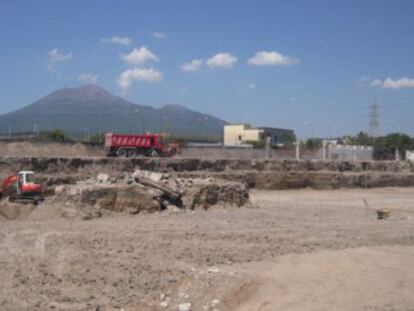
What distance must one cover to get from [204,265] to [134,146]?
29127mm

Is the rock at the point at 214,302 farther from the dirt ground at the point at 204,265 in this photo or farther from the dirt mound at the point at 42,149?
the dirt mound at the point at 42,149

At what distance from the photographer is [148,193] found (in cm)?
1998

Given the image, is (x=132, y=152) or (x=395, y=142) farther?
(x=395, y=142)

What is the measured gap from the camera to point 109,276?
36.0ft

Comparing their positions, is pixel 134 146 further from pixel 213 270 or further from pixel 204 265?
pixel 213 270

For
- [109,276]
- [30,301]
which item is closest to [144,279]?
[109,276]

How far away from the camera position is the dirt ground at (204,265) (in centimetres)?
931

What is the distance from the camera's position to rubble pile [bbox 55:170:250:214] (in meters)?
19.5

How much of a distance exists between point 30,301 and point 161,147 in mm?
30859

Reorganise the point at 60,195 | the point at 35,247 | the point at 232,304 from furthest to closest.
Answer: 1. the point at 60,195
2. the point at 35,247
3. the point at 232,304

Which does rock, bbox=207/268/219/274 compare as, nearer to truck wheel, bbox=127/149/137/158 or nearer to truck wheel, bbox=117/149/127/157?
truck wheel, bbox=117/149/127/157

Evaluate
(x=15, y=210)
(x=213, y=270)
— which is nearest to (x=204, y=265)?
(x=213, y=270)

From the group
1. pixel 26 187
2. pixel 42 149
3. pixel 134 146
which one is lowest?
pixel 26 187

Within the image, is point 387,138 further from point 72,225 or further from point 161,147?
point 72,225
